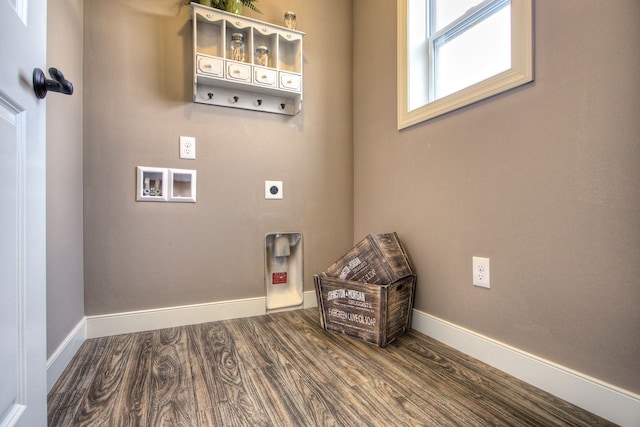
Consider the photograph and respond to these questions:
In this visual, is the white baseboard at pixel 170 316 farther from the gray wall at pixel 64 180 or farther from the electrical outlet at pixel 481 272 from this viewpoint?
the electrical outlet at pixel 481 272

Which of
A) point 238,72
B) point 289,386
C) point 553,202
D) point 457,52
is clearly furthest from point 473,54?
point 289,386

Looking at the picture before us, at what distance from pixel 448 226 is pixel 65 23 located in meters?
1.86

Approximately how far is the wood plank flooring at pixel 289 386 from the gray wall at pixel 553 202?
7.8 inches

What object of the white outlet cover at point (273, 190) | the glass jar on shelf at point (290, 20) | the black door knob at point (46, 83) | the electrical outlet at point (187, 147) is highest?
the glass jar on shelf at point (290, 20)

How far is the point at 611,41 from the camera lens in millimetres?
899

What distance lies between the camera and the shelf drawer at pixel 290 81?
1.77m

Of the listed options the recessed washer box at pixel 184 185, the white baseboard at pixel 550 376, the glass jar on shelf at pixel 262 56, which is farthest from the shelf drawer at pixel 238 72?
the white baseboard at pixel 550 376

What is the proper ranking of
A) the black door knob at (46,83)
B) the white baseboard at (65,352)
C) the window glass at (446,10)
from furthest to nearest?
the window glass at (446,10), the white baseboard at (65,352), the black door knob at (46,83)

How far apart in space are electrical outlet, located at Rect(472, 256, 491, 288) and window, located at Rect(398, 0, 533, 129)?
2.20ft

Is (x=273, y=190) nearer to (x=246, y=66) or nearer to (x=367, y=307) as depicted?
(x=246, y=66)

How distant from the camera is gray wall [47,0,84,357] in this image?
3.68 ft

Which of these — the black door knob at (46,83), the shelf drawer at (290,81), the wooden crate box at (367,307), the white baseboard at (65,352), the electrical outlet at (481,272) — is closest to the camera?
the black door knob at (46,83)

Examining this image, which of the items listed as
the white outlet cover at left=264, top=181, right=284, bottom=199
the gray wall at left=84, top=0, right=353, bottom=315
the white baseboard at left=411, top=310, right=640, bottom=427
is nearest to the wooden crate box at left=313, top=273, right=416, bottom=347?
the white baseboard at left=411, top=310, right=640, bottom=427

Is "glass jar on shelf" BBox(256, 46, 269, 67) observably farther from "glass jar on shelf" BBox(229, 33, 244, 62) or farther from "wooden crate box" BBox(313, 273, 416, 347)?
"wooden crate box" BBox(313, 273, 416, 347)
